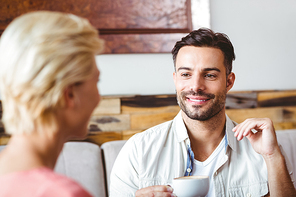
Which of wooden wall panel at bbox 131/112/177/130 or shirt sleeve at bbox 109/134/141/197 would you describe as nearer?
shirt sleeve at bbox 109/134/141/197

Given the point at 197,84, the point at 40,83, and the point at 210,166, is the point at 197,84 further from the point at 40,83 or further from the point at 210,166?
the point at 40,83

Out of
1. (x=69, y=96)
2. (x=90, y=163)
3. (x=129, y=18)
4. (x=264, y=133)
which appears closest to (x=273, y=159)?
(x=264, y=133)

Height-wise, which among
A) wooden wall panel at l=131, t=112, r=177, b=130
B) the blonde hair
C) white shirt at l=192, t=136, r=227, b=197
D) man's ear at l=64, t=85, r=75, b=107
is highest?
the blonde hair

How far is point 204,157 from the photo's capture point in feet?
4.69

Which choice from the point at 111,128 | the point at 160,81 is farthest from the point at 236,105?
the point at 111,128

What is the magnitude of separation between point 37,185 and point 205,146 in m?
1.04

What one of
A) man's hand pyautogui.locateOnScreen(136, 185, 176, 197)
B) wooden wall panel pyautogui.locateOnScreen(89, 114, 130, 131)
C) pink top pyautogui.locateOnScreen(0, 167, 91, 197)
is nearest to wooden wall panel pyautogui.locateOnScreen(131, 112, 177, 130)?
wooden wall panel pyautogui.locateOnScreen(89, 114, 130, 131)

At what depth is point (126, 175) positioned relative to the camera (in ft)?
4.48

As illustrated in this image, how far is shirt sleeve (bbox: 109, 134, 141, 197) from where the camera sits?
1.35 meters

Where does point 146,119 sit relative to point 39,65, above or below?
below

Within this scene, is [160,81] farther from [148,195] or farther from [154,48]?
[148,195]

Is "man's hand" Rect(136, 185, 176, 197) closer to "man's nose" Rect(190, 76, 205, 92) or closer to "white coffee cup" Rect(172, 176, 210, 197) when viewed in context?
"white coffee cup" Rect(172, 176, 210, 197)

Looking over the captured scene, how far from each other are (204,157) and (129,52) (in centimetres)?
80

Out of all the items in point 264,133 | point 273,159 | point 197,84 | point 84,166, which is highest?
point 197,84
